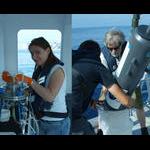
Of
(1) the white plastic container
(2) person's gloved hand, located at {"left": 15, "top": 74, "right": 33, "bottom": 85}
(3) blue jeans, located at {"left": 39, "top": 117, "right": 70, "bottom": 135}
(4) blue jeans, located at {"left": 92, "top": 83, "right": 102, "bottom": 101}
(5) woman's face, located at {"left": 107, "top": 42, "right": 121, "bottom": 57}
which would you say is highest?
(5) woman's face, located at {"left": 107, "top": 42, "right": 121, "bottom": 57}

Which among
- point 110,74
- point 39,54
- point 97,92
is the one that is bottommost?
point 97,92

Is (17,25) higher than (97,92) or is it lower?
higher

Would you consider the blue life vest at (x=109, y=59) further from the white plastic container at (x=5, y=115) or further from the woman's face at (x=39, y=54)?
the white plastic container at (x=5, y=115)

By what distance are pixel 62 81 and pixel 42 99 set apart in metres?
0.19

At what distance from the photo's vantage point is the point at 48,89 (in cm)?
208

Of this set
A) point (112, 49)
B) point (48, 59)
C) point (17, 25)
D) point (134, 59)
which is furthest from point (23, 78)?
point (134, 59)

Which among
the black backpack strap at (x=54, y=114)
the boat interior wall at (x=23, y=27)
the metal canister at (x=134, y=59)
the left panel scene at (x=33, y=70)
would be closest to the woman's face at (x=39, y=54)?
the left panel scene at (x=33, y=70)

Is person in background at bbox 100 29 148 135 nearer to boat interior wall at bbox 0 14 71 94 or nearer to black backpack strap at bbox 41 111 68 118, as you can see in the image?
boat interior wall at bbox 0 14 71 94

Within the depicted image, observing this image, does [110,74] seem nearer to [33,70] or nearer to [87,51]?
[87,51]

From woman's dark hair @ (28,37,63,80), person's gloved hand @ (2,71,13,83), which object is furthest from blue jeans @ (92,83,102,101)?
person's gloved hand @ (2,71,13,83)

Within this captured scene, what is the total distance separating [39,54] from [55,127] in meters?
0.43

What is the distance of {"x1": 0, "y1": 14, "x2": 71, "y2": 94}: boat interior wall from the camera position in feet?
6.97
